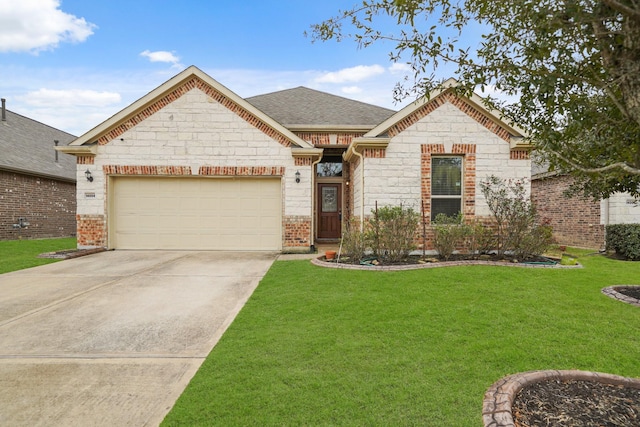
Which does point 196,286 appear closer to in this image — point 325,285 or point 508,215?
point 325,285

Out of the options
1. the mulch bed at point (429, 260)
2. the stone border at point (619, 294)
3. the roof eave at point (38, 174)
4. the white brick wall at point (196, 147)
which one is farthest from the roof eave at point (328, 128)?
the roof eave at point (38, 174)

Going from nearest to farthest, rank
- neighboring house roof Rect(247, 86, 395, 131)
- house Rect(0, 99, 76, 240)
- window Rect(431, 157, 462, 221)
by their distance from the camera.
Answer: window Rect(431, 157, 462, 221)
neighboring house roof Rect(247, 86, 395, 131)
house Rect(0, 99, 76, 240)

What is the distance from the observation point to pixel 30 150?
16.8 meters

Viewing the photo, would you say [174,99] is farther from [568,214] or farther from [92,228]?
[568,214]

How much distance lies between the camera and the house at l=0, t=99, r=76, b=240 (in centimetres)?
1437

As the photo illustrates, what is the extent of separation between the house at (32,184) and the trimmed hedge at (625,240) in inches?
853

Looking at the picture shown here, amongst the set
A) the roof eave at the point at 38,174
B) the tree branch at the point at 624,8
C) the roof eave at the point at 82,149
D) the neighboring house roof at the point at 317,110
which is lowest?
the tree branch at the point at 624,8

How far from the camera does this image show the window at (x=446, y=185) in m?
9.92

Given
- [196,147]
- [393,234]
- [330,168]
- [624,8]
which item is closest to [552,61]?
[624,8]

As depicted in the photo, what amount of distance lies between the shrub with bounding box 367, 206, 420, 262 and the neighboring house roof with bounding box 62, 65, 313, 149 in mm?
3704

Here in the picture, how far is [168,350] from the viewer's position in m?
3.76

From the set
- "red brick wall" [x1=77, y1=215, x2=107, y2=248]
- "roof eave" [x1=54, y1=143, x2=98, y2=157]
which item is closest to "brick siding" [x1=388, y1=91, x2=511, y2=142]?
"roof eave" [x1=54, y1=143, x2=98, y2=157]

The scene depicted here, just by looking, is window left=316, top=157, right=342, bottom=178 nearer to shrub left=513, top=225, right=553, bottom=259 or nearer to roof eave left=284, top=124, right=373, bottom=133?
roof eave left=284, top=124, right=373, bottom=133

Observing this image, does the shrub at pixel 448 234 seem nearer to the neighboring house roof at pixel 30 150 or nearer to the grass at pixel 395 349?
the grass at pixel 395 349
